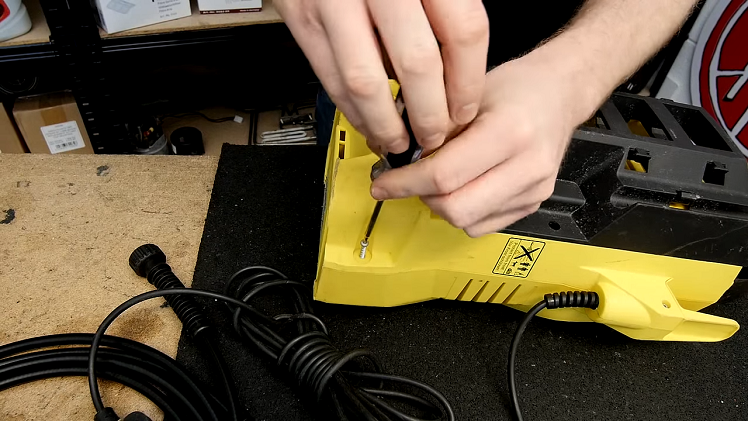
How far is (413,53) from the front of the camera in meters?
0.27

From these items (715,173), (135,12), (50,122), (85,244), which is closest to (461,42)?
(715,173)

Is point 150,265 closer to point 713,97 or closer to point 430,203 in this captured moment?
point 430,203

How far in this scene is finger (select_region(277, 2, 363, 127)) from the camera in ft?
0.95

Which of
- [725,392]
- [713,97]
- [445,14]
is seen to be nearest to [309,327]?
[445,14]

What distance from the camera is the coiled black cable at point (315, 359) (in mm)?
404

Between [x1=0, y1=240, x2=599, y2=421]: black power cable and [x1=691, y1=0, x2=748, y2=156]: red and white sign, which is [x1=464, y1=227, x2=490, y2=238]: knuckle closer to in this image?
[x1=0, y1=240, x2=599, y2=421]: black power cable

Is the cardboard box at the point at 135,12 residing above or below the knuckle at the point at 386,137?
below

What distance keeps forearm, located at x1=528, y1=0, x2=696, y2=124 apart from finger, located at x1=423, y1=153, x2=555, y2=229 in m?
0.07

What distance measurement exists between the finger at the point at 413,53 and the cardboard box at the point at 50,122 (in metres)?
0.90

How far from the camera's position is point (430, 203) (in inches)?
14.3

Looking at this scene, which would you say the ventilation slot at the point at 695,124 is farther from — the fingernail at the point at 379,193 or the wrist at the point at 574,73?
the fingernail at the point at 379,193

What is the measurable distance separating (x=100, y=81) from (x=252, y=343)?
69 cm

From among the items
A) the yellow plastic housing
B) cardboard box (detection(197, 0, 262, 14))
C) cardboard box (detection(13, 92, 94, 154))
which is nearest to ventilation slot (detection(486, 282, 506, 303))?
the yellow plastic housing

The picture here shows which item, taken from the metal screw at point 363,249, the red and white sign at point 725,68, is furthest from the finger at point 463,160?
the red and white sign at point 725,68
